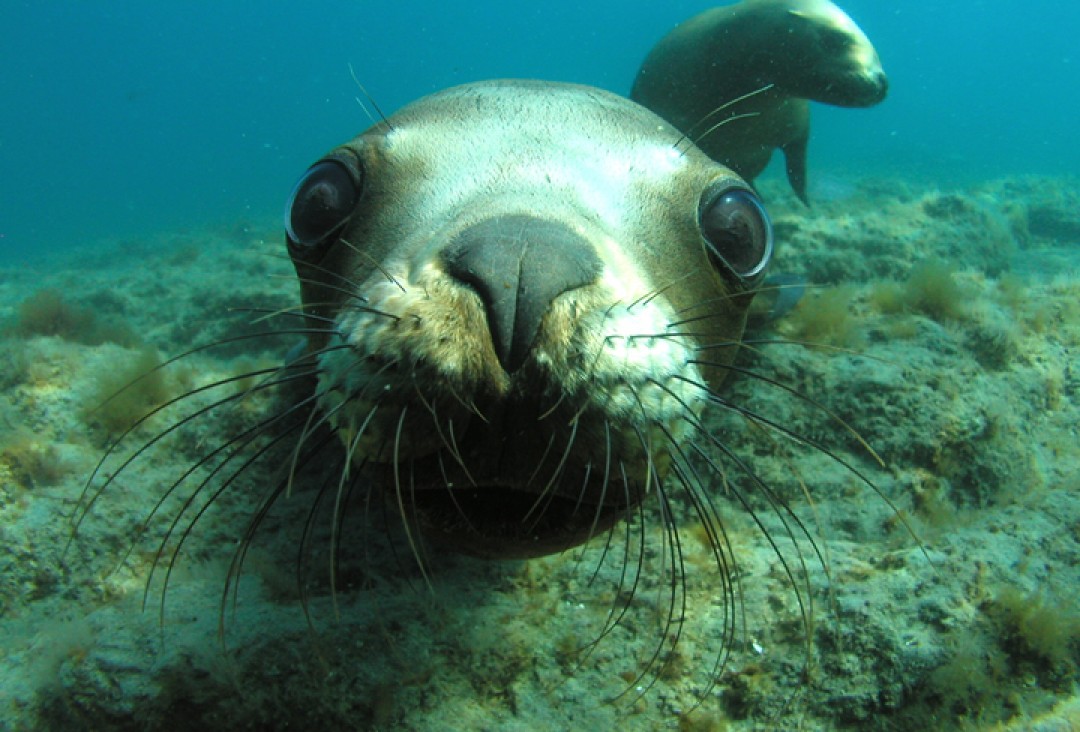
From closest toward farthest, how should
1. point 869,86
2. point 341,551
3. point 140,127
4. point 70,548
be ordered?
1. point 341,551
2. point 70,548
3. point 869,86
4. point 140,127

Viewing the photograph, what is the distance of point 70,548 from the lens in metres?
2.24

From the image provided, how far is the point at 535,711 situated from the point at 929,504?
183 cm

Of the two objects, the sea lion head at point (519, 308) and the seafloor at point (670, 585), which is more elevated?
the sea lion head at point (519, 308)

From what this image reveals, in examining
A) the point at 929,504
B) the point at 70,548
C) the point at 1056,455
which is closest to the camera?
the point at 70,548

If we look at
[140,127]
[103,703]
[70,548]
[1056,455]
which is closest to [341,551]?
[103,703]

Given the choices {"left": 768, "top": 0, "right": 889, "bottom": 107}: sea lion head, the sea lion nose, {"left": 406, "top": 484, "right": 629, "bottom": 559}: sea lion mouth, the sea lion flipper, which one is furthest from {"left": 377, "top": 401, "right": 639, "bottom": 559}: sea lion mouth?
the sea lion flipper

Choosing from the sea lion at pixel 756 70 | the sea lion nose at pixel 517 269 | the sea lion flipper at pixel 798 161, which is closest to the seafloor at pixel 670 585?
the sea lion nose at pixel 517 269

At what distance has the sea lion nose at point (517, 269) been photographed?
1.14m

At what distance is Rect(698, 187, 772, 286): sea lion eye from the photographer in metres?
2.02

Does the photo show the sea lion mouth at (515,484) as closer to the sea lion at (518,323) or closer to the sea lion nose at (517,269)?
the sea lion at (518,323)

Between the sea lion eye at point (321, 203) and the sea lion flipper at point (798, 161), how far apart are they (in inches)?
248

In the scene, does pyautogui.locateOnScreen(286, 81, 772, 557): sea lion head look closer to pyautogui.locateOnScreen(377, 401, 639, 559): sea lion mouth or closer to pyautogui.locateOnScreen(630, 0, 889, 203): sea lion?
pyautogui.locateOnScreen(377, 401, 639, 559): sea lion mouth

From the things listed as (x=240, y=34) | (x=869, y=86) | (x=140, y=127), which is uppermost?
(x=240, y=34)

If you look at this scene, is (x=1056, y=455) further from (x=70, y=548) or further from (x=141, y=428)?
(x=141, y=428)
